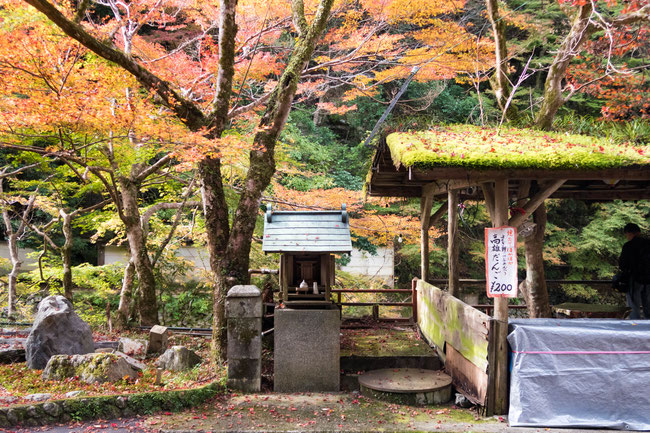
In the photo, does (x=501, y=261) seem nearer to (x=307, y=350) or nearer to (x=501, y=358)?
(x=501, y=358)

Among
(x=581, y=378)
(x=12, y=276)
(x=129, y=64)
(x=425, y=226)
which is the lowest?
(x=581, y=378)

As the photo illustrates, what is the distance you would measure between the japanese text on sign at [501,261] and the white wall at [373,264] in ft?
38.1

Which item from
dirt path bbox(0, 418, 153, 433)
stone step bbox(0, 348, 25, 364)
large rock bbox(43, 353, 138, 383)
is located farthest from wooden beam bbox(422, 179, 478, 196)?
stone step bbox(0, 348, 25, 364)

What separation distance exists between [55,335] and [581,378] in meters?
7.88

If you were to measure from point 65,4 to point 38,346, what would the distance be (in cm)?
620

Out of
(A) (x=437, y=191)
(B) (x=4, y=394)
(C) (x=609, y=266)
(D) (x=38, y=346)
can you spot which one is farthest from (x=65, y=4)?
(C) (x=609, y=266)

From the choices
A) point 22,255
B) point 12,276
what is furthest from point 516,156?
point 22,255

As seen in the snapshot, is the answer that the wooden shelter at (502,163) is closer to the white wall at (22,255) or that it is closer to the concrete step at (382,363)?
the concrete step at (382,363)

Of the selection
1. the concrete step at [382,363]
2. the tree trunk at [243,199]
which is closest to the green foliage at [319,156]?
the tree trunk at [243,199]

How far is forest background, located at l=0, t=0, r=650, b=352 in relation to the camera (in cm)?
720

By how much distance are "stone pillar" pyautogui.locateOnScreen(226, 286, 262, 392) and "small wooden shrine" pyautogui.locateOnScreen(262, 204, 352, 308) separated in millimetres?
509

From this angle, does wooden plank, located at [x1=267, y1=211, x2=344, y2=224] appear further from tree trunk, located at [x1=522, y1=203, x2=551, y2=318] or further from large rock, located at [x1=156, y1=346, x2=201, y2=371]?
tree trunk, located at [x1=522, y1=203, x2=551, y2=318]

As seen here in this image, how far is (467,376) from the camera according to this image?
6.34 metres

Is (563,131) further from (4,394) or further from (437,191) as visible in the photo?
(4,394)
